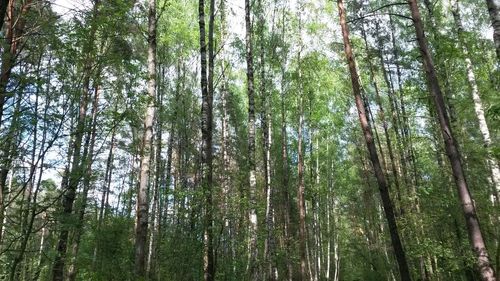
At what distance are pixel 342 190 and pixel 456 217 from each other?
49.4 ft

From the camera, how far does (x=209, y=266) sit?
7.83 metres

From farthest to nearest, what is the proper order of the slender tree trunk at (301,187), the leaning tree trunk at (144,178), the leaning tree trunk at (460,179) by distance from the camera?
the slender tree trunk at (301,187), the leaning tree trunk at (144,178), the leaning tree trunk at (460,179)

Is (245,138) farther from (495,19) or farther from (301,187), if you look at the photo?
(495,19)

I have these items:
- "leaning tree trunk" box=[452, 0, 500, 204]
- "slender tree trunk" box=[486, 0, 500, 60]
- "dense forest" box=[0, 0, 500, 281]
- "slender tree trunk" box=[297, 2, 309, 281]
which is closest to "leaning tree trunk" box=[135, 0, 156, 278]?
"dense forest" box=[0, 0, 500, 281]

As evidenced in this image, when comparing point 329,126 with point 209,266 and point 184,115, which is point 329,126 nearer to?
point 184,115

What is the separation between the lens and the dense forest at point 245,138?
6.33 m

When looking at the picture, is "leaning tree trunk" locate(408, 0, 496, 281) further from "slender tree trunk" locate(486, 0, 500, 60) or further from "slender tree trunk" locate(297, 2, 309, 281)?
"slender tree trunk" locate(297, 2, 309, 281)

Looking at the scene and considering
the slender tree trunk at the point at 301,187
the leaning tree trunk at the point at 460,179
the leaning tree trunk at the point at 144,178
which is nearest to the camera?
the leaning tree trunk at the point at 460,179

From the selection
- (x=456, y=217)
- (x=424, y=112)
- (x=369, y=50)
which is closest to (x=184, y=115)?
(x=369, y=50)

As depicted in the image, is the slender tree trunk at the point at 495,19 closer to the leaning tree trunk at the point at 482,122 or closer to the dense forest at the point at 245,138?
the dense forest at the point at 245,138

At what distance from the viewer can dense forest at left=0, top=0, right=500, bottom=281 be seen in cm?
633

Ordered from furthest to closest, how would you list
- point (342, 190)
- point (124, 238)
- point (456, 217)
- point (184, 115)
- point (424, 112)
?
1. point (342, 190)
2. point (184, 115)
3. point (424, 112)
4. point (124, 238)
5. point (456, 217)

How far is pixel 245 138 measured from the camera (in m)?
26.5

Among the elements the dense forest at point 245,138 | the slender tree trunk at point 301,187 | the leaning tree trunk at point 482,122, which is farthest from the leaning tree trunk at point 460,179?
the slender tree trunk at point 301,187
